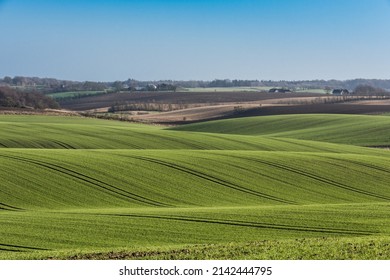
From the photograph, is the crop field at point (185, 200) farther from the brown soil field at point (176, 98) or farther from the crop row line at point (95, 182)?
the brown soil field at point (176, 98)

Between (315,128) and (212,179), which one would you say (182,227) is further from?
(315,128)

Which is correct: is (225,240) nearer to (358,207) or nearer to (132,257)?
(132,257)

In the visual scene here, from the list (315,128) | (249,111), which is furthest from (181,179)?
(249,111)

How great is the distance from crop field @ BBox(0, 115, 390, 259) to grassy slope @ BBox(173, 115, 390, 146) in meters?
10.6

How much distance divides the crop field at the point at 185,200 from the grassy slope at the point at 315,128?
10602 mm

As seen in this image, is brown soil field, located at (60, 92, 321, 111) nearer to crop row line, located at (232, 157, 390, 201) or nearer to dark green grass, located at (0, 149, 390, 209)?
dark green grass, located at (0, 149, 390, 209)

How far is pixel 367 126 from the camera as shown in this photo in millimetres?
62719

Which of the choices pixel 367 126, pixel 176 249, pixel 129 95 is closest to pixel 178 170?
pixel 176 249

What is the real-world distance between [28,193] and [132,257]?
12.9 m

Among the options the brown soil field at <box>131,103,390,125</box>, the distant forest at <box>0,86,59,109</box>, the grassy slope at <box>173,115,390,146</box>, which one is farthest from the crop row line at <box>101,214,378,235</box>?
the distant forest at <box>0,86,59,109</box>

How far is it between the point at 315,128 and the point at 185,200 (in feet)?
141

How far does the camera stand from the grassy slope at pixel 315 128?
5747 centimetres


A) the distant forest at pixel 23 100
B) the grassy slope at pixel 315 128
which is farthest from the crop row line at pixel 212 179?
the distant forest at pixel 23 100

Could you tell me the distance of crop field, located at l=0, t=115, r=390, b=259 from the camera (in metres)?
14.5
